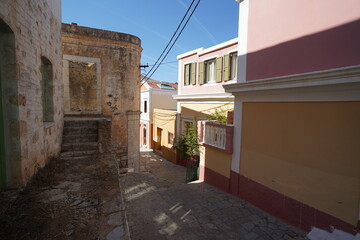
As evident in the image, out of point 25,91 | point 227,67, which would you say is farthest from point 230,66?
point 25,91

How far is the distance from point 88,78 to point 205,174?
7380mm

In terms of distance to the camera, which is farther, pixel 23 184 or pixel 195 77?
pixel 195 77

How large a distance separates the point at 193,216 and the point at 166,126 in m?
10.2

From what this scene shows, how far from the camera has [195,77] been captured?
36.9 feet

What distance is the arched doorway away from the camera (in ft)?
8.63

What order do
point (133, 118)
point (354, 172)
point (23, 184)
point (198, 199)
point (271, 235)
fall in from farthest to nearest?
point (133, 118)
point (198, 199)
point (271, 235)
point (354, 172)
point (23, 184)

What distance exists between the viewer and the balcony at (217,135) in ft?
19.0

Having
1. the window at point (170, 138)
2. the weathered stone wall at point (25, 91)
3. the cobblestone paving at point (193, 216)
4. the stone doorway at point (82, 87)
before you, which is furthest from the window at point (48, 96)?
the window at point (170, 138)

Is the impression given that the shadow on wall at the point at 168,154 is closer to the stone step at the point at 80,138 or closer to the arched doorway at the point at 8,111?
the stone step at the point at 80,138

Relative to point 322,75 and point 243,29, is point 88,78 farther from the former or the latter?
point 322,75

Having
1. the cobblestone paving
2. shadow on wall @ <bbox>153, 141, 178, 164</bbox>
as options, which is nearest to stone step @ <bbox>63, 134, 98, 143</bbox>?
the cobblestone paving

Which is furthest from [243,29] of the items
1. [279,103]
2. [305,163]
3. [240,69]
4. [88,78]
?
[88,78]

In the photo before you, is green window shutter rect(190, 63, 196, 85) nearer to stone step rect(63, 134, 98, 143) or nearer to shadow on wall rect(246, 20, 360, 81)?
shadow on wall rect(246, 20, 360, 81)

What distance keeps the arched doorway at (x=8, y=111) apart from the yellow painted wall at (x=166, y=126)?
10514mm
